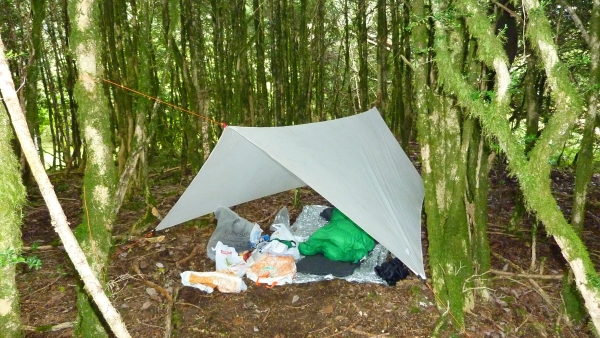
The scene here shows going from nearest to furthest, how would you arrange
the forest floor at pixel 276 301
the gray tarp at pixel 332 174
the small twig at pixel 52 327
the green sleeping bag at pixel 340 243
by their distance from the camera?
the small twig at pixel 52 327 → the forest floor at pixel 276 301 → the gray tarp at pixel 332 174 → the green sleeping bag at pixel 340 243

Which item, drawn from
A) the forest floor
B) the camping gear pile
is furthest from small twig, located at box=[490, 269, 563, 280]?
the camping gear pile

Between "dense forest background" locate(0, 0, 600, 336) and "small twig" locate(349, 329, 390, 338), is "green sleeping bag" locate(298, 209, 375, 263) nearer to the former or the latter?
"dense forest background" locate(0, 0, 600, 336)

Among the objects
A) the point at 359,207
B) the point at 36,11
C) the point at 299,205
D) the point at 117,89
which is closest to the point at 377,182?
the point at 359,207

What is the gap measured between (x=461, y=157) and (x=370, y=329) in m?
1.21

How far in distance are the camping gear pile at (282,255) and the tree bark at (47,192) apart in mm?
1694

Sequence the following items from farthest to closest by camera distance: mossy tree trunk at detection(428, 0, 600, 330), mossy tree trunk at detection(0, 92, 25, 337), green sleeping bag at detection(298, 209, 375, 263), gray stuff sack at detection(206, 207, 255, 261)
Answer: gray stuff sack at detection(206, 207, 255, 261), green sleeping bag at detection(298, 209, 375, 263), mossy tree trunk at detection(428, 0, 600, 330), mossy tree trunk at detection(0, 92, 25, 337)

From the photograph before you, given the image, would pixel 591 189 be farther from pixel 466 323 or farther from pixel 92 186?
pixel 92 186

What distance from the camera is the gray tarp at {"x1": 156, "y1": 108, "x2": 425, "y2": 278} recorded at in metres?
2.89

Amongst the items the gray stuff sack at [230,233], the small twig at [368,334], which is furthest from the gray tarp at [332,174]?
the small twig at [368,334]

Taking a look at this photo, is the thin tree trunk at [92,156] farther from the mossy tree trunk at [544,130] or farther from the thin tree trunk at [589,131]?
the thin tree trunk at [589,131]

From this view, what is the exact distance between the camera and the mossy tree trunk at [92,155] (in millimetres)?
1904

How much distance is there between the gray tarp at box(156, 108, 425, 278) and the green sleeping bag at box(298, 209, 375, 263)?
41 cm

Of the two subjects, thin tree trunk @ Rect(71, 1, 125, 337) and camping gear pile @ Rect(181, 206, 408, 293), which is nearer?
thin tree trunk @ Rect(71, 1, 125, 337)

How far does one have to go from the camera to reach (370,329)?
268 centimetres
